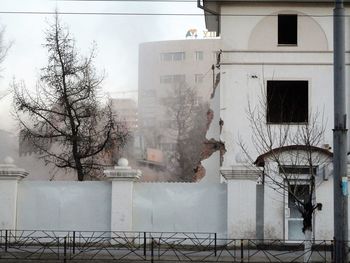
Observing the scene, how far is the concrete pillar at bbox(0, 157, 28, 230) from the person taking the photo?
2281cm

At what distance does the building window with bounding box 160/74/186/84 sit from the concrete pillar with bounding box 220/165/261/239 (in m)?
57.7

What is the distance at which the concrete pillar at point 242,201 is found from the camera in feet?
72.1

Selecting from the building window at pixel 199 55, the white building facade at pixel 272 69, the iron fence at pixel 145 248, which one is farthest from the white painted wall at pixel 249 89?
the building window at pixel 199 55

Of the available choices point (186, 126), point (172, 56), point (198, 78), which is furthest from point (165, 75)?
point (186, 126)

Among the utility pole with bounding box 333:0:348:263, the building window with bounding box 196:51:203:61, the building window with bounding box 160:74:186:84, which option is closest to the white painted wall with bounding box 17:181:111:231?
the utility pole with bounding box 333:0:348:263

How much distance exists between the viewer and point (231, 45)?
93.0ft

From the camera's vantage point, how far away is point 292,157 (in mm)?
22422

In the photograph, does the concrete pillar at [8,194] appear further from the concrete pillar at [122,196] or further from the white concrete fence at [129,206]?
the concrete pillar at [122,196]

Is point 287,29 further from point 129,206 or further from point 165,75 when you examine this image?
point 165,75

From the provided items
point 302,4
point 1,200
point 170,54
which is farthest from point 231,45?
point 170,54

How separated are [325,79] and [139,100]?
4868cm

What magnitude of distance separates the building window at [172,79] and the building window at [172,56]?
9.08ft

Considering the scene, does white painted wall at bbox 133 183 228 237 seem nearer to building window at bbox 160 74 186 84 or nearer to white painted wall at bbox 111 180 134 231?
white painted wall at bbox 111 180 134 231

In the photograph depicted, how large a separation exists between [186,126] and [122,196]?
153 ft
